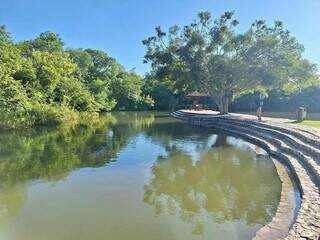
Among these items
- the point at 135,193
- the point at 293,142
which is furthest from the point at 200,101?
the point at 135,193

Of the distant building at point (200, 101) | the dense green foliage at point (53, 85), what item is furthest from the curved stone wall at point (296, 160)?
the distant building at point (200, 101)

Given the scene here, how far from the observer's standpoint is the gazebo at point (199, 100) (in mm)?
44875

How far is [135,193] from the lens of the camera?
8664mm

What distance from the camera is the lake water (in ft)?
20.8

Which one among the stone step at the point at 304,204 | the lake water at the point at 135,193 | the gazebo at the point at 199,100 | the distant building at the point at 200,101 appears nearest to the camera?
the stone step at the point at 304,204

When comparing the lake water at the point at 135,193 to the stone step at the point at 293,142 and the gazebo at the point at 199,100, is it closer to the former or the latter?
the stone step at the point at 293,142

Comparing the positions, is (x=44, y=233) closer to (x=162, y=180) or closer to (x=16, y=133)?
(x=162, y=180)

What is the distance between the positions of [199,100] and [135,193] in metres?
41.3

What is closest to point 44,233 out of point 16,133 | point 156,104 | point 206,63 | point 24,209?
point 24,209

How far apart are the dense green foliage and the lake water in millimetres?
8339

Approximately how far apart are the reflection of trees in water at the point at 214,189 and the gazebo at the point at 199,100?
31400 millimetres

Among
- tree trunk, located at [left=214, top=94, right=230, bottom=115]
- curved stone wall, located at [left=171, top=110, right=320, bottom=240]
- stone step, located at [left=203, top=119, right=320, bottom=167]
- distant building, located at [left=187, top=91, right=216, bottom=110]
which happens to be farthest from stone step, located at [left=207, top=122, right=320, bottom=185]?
distant building, located at [left=187, top=91, right=216, bottom=110]

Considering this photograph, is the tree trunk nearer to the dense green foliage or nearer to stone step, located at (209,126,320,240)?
the dense green foliage

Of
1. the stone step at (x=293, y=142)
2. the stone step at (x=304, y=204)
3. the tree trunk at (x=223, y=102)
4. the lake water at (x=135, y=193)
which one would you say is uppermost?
the tree trunk at (x=223, y=102)
